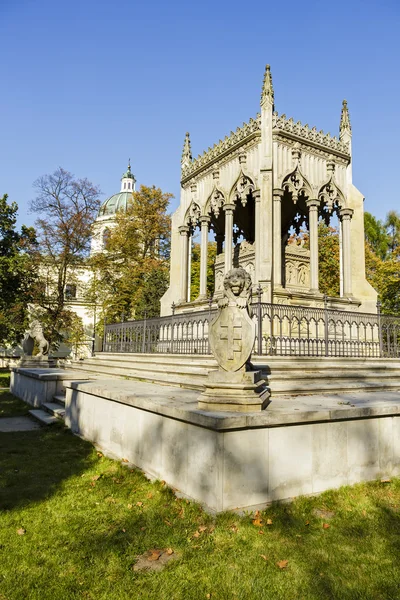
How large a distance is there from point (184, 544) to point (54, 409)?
282 inches

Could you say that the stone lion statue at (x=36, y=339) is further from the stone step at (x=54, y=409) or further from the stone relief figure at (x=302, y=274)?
the stone relief figure at (x=302, y=274)

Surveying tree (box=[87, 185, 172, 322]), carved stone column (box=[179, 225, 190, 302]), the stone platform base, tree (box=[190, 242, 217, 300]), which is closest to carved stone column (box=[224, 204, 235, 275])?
carved stone column (box=[179, 225, 190, 302])

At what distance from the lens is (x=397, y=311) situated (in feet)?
92.6

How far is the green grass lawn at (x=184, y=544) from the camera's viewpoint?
10.1ft

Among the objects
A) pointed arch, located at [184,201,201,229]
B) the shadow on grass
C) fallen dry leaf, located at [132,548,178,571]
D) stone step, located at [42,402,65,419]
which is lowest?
fallen dry leaf, located at [132,548,178,571]

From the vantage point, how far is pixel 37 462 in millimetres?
6250

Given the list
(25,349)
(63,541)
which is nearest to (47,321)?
(25,349)

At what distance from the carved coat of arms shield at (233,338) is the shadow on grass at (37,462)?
271 cm

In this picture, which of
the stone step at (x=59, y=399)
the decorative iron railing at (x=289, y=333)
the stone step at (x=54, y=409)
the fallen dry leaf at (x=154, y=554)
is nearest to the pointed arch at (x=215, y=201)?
the decorative iron railing at (x=289, y=333)

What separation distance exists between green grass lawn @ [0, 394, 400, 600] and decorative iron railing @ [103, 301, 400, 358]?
622 centimetres

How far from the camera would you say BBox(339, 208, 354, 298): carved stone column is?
629 inches

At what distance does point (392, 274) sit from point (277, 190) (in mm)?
18932

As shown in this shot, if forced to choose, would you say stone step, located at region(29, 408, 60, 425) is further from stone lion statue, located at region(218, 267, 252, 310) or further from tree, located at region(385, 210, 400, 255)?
tree, located at region(385, 210, 400, 255)

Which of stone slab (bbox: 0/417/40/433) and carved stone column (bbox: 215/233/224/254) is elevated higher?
carved stone column (bbox: 215/233/224/254)
